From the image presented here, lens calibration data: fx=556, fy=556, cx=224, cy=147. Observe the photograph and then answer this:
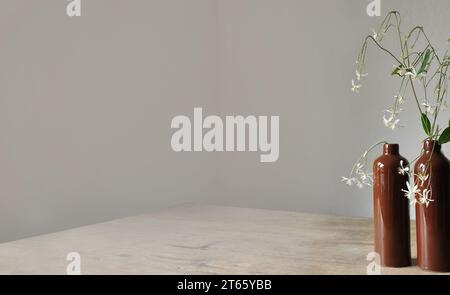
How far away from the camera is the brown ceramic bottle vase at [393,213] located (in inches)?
43.3

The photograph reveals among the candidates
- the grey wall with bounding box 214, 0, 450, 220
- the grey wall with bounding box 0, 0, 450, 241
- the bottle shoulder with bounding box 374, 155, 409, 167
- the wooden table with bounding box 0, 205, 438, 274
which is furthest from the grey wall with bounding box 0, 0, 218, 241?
the bottle shoulder with bounding box 374, 155, 409, 167

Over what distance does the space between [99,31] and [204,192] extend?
1331mm

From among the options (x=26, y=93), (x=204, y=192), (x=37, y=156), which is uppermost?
(x=26, y=93)

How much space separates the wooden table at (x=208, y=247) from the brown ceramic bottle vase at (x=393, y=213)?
3 cm

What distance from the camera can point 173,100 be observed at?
3432 millimetres

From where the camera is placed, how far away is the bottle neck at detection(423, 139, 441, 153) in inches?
41.6

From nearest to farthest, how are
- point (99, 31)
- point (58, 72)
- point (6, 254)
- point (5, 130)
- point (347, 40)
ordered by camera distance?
point (6, 254)
point (5, 130)
point (58, 72)
point (99, 31)
point (347, 40)

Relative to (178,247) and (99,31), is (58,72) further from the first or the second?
(178,247)

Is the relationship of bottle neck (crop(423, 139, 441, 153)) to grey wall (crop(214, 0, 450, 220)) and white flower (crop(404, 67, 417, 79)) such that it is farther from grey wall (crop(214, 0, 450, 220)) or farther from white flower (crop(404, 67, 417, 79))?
grey wall (crop(214, 0, 450, 220))

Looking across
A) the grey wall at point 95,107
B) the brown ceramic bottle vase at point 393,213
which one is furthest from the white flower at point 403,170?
the grey wall at point 95,107

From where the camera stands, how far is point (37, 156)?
2.59 m

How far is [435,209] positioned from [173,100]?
2.52 meters
